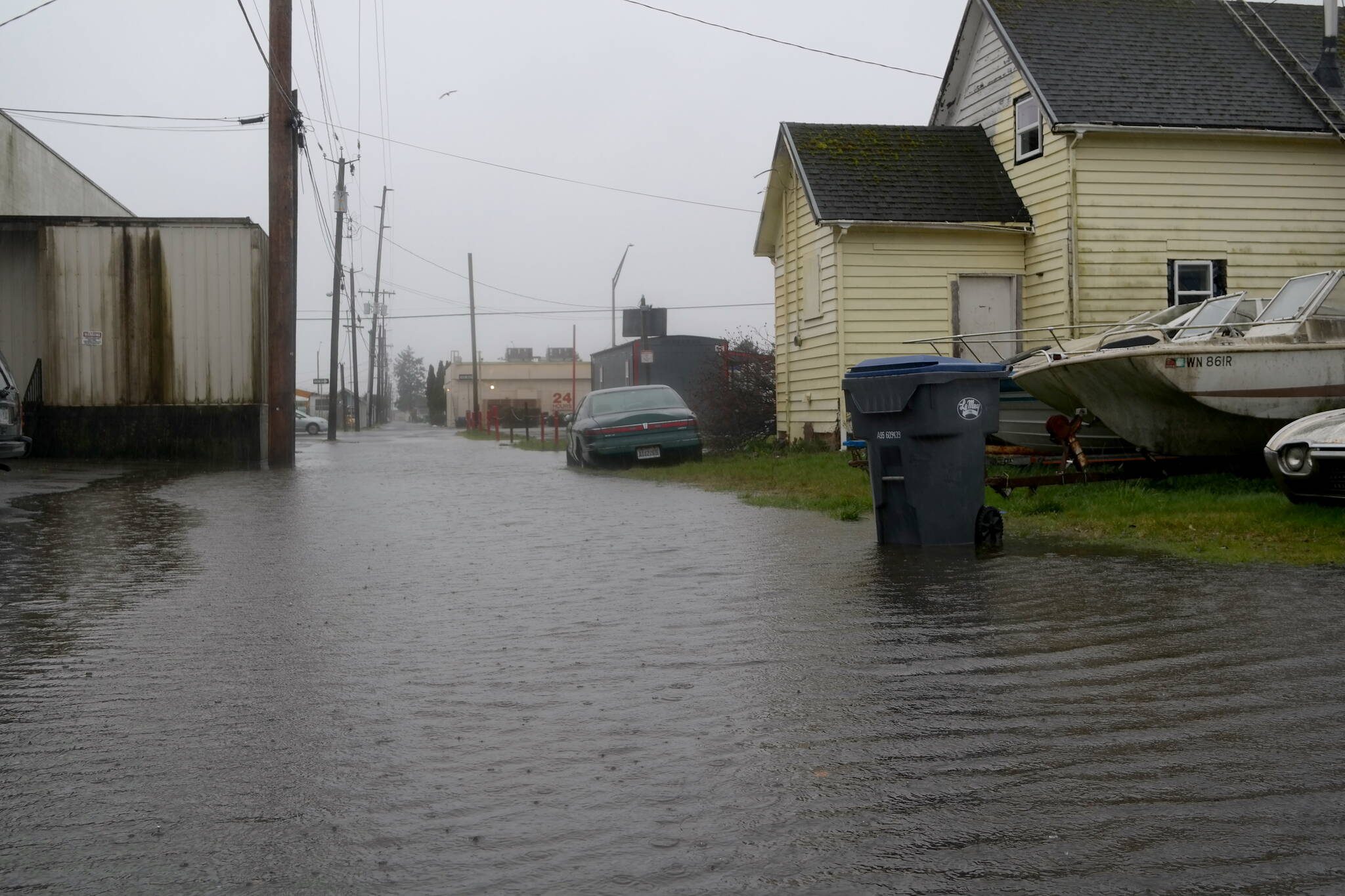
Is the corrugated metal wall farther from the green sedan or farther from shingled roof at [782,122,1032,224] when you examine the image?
shingled roof at [782,122,1032,224]

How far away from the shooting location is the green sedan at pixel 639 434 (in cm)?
2167

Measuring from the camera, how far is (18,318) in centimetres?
2419

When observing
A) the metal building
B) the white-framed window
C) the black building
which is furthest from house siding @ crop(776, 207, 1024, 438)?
the black building

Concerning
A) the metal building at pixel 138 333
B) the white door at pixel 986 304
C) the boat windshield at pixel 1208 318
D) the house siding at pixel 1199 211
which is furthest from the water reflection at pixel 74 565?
the house siding at pixel 1199 211

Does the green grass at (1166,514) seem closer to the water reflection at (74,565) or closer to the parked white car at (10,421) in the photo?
the water reflection at (74,565)

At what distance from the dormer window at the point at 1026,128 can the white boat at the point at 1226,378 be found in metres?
8.20

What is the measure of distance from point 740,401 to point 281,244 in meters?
9.82

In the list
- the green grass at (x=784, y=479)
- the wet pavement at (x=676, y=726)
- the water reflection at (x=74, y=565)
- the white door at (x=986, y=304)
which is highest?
the white door at (x=986, y=304)

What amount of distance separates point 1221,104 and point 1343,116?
6.33 feet

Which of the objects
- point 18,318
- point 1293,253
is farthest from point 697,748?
point 18,318

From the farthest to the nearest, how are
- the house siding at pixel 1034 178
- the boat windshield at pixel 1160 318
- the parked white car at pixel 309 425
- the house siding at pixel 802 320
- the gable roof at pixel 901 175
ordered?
the parked white car at pixel 309 425, the house siding at pixel 802 320, the gable roof at pixel 901 175, the house siding at pixel 1034 178, the boat windshield at pixel 1160 318

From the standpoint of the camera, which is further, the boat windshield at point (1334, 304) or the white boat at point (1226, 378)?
the boat windshield at point (1334, 304)

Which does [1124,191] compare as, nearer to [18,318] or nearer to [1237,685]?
[1237,685]

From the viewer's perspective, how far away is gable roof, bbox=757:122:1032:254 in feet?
68.1
